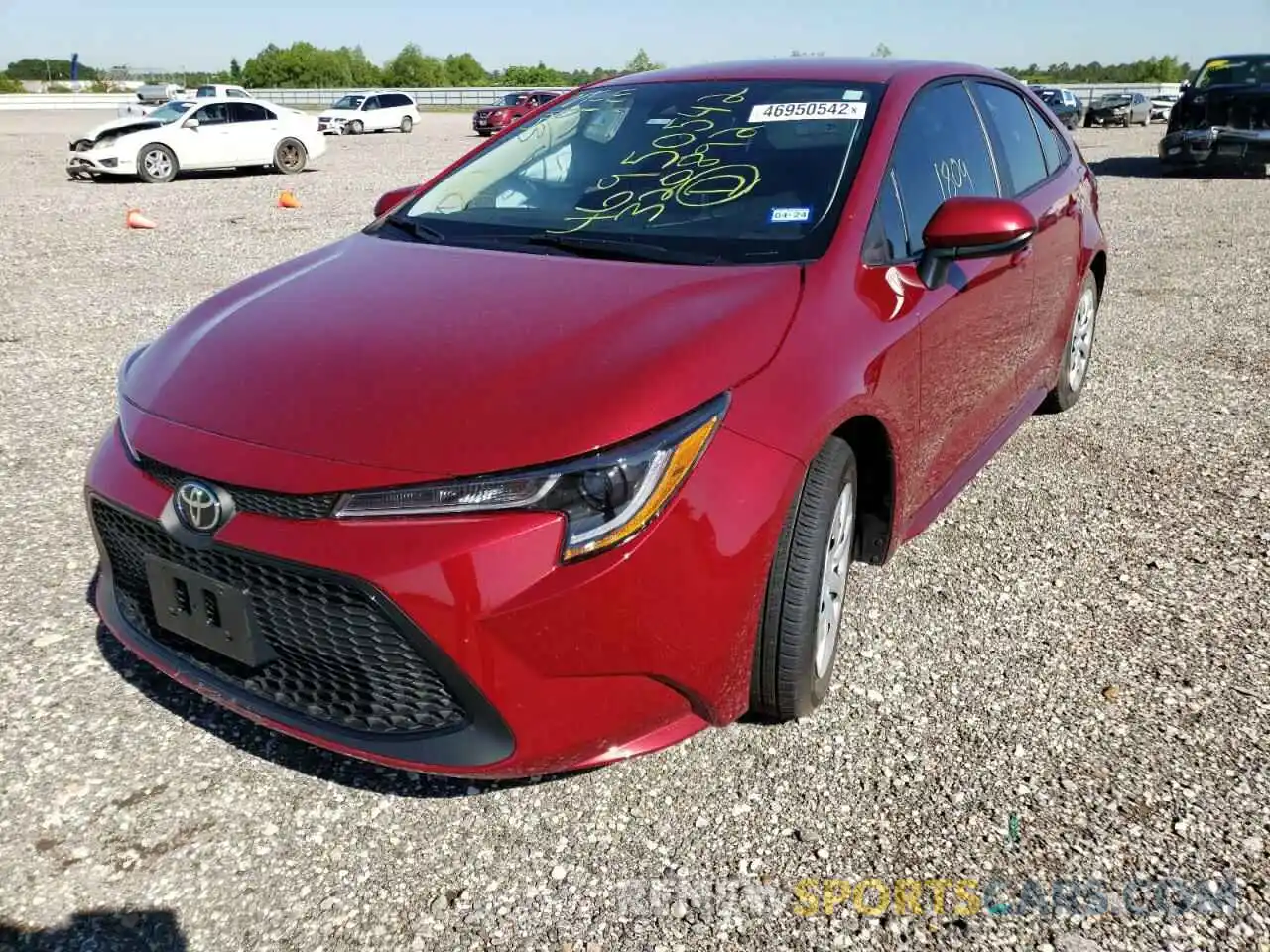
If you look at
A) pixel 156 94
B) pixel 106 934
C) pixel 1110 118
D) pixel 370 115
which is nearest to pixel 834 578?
pixel 106 934

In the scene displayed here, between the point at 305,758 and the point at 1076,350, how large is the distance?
4.07m

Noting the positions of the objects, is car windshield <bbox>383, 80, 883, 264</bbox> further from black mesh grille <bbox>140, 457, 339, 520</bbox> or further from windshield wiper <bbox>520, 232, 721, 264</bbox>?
black mesh grille <bbox>140, 457, 339, 520</bbox>

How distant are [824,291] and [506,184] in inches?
52.4

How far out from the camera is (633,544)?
6.60ft

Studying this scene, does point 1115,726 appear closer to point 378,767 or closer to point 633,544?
point 633,544

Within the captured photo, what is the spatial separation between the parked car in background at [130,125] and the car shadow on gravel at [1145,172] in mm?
14860

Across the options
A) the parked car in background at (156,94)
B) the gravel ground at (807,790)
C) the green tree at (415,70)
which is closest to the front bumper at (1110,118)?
the gravel ground at (807,790)

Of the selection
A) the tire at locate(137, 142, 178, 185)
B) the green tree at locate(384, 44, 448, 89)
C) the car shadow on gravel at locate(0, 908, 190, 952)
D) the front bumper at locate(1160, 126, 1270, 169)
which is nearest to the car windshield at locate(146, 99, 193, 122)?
the tire at locate(137, 142, 178, 185)

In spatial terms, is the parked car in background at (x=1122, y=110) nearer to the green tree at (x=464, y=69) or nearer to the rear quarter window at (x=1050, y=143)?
the rear quarter window at (x=1050, y=143)

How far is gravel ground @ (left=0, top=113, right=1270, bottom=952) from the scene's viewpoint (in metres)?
2.13

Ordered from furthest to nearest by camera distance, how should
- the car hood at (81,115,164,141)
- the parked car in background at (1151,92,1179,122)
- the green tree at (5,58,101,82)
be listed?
1. the green tree at (5,58,101,82)
2. the parked car in background at (1151,92,1179,122)
3. the car hood at (81,115,164,141)

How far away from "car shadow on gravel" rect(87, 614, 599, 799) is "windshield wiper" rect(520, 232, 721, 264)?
4.34ft

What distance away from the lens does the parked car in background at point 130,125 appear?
54.8 ft

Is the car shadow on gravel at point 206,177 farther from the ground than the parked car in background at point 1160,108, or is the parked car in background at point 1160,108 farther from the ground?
the parked car in background at point 1160,108
